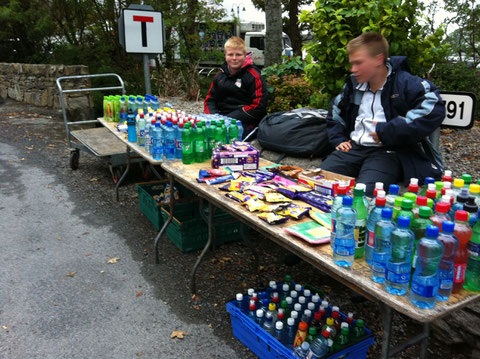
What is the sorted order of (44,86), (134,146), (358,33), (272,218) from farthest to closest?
(44,86)
(358,33)
(134,146)
(272,218)

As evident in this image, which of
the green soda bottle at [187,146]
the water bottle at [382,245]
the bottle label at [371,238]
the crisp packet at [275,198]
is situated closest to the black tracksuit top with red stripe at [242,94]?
the green soda bottle at [187,146]

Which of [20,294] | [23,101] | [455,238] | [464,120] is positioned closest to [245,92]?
[464,120]

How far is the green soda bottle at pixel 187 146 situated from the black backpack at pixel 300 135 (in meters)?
1.25

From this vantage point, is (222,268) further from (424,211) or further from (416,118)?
(424,211)

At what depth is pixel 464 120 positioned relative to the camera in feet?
10.3

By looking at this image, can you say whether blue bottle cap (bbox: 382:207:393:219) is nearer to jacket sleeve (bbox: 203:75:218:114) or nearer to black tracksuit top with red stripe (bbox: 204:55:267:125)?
black tracksuit top with red stripe (bbox: 204:55:267:125)

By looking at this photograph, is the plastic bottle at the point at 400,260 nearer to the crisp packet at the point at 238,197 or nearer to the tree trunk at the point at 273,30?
the crisp packet at the point at 238,197

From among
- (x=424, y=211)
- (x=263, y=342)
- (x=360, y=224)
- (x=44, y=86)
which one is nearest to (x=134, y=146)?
(x=263, y=342)

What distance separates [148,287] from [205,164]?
1.22m

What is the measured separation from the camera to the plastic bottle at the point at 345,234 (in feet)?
6.48

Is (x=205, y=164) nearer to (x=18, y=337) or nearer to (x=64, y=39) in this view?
(x=18, y=337)

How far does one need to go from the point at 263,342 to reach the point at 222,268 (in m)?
1.41

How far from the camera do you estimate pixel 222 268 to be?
4094 mm

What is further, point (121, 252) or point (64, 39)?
point (64, 39)
